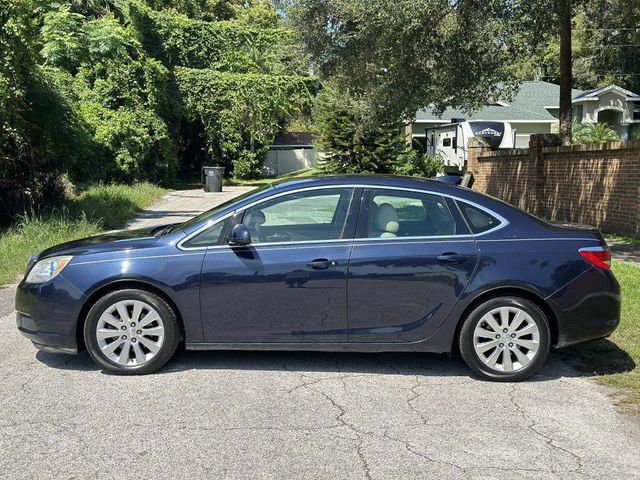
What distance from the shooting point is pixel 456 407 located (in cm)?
470

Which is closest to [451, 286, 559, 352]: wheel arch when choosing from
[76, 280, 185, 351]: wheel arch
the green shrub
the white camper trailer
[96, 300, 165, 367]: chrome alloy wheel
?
[76, 280, 185, 351]: wheel arch

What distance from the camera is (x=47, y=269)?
5.33 meters

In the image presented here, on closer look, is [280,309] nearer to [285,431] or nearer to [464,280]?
[285,431]

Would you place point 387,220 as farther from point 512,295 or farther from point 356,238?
point 512,295

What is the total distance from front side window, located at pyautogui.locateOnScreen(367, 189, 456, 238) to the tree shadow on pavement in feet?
3.84

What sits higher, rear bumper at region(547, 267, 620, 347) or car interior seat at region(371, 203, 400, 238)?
car interior seat at region(371, 203, 400, 238)

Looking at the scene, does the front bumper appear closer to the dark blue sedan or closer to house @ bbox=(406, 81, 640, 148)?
the dark blue sedan

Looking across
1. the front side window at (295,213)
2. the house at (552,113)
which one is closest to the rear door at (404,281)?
the front side window at (295,213)

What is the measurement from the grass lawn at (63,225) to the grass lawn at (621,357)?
7.43m

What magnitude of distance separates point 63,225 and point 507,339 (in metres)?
9.66

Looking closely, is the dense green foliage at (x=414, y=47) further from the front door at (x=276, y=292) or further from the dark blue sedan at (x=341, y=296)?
the front door at (x=276, y=292)

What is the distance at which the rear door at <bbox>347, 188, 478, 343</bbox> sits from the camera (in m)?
5.12

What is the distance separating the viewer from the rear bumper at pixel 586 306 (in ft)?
16.9

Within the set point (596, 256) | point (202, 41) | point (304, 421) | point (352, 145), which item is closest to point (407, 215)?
point (596, 256)
